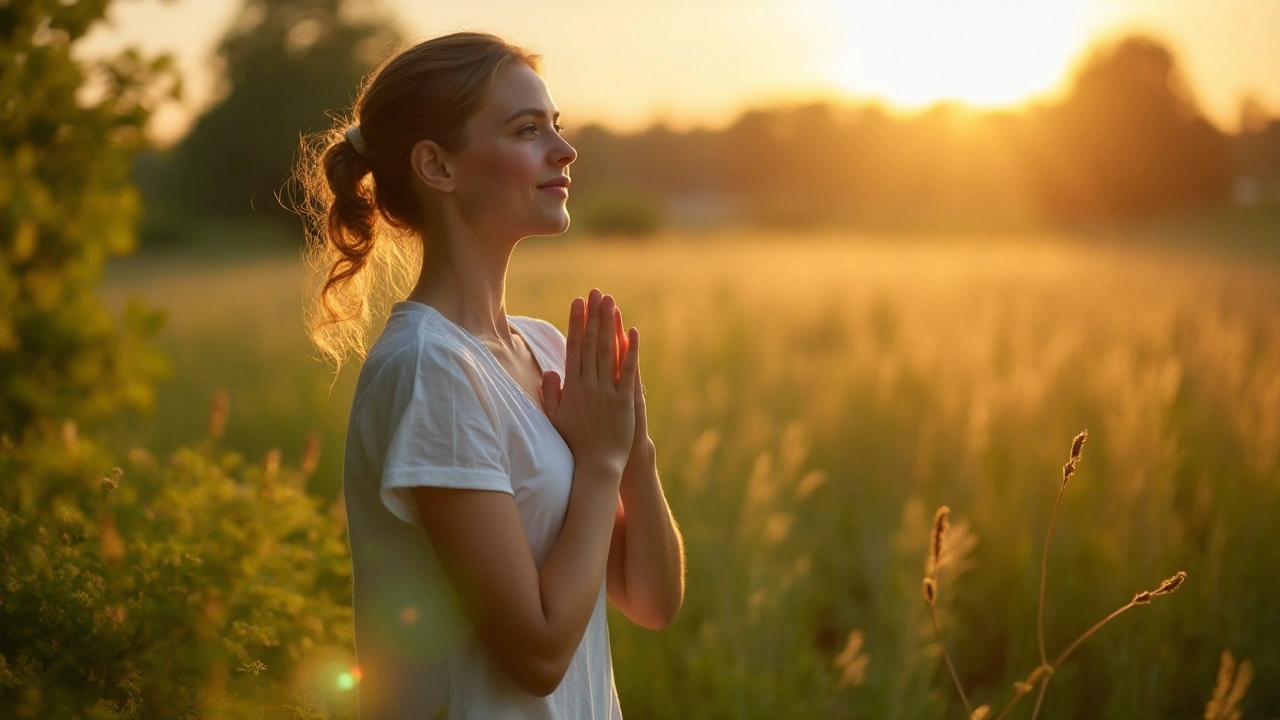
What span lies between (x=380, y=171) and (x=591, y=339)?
555 mm

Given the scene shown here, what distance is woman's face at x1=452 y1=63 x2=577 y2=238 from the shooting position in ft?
5.52

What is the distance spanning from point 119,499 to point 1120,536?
3464 mm

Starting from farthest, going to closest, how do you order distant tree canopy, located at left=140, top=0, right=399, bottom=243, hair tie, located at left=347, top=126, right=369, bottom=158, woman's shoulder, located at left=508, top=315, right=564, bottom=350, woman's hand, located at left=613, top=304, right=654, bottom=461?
distant tree canopy, located at left=140, top=0, right=399, bottom=243
woman's shoulder, located at left=508, top=315, right=564, bottom=350
hair tie, located at left=347, top=126, right=369, bottom=158
woman's hand, located at left=613, top=304, right=654, bottom=461

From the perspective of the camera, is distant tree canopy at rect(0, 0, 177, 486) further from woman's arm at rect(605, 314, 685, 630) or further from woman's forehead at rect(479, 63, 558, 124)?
woman's arm at rect(605, 314, 685, 630)

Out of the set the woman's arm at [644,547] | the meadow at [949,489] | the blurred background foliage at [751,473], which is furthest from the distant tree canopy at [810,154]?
the woman's arm at [644,547]

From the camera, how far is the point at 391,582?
154 cm

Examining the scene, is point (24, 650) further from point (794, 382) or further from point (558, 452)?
point (794, 382)

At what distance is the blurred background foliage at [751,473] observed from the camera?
199 cm

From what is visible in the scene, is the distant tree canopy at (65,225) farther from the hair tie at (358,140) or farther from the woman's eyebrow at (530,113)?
the woman's eyebrow at (530,113)

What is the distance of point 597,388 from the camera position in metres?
1.60

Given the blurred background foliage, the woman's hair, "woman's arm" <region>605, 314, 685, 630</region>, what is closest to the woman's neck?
the woman's hair

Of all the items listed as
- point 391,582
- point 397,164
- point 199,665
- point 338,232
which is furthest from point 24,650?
point 397,164

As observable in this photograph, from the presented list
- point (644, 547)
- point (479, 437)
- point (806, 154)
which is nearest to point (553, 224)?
point (479, 437)

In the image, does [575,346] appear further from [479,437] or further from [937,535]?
[937,535]
